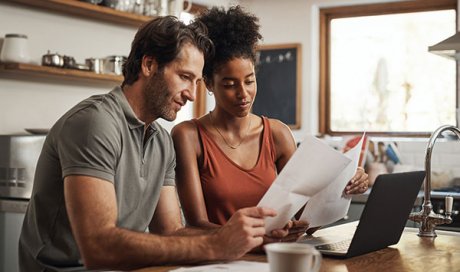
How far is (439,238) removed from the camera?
2.39m

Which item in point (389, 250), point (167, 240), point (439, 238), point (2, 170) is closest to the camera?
point (167, 240)

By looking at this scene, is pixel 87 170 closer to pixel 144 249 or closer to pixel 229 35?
pixel 144 249

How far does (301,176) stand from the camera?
69.6 inches

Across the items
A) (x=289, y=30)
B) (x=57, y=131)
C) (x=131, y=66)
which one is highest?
(x=289, y=30)

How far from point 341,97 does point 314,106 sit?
0.80 ft

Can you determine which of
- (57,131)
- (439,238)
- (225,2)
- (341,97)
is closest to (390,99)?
(341,97)

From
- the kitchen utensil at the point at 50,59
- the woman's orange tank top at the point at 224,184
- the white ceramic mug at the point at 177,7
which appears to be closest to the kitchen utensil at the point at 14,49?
the kitchen utensil at the point at 50,59

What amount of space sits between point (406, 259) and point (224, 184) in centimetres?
63

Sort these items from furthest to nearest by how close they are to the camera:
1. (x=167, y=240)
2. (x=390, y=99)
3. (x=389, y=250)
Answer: (x=390, y=99) → (x=389, y=250) → (x=167, y=240)

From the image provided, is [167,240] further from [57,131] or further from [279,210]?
[57,131]

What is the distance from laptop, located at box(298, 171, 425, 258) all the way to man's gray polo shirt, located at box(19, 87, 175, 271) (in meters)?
0.52

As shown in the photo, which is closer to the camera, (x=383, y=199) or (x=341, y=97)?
(x=383, y=199)

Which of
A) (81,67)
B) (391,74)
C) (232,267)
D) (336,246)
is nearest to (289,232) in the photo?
(336,246)

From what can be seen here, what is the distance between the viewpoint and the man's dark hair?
2.02 m
